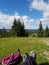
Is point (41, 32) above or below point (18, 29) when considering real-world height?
below

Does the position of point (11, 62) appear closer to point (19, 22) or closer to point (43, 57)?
point (43, 57)

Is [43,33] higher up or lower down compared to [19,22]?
lower down

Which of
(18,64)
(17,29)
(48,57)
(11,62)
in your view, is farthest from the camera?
(17,29)

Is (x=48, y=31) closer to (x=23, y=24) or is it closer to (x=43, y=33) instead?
(x=43, y=33)

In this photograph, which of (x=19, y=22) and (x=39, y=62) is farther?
(x=19, y=22)

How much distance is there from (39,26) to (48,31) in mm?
9116

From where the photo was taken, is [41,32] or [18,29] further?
[41,32]

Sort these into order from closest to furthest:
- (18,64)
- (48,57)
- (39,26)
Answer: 1. (18,64)
2. (48,57)
3. (39,26)

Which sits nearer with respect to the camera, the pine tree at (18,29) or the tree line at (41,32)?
the pine tree at (18,29)

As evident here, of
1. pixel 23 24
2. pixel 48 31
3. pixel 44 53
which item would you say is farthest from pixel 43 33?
pixel 44 53

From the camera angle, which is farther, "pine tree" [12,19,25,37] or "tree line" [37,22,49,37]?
"tree line" [37,22,49,37]

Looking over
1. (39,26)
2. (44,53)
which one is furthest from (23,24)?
(44,53)

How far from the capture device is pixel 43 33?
110875 mm

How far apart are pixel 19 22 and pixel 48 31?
29.7 metres
